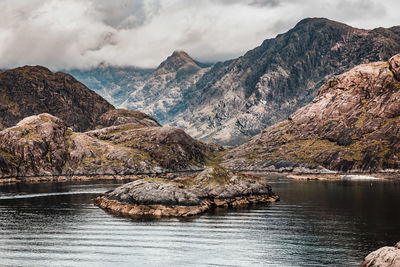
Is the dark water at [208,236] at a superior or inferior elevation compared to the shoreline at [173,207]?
inferior

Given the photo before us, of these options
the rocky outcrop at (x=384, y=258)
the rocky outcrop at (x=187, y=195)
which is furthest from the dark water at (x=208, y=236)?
the rocky outcrop at (x=187, y=195)

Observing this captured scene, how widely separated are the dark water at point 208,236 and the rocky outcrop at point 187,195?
8.18 m

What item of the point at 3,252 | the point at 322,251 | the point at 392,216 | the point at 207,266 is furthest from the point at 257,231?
the point at 3,252

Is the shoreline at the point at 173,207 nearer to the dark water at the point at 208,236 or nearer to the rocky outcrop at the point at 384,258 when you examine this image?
the dark water at the point at 208,236

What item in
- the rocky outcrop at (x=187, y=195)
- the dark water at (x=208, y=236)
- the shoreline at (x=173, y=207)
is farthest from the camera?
the rocky outcrop at (x=187, y=195)

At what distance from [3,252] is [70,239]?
659 inches

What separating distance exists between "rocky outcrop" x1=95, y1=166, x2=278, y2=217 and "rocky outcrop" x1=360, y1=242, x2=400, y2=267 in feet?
233

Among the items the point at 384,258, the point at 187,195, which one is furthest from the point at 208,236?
the point at 384,258

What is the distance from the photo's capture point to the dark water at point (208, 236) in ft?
271

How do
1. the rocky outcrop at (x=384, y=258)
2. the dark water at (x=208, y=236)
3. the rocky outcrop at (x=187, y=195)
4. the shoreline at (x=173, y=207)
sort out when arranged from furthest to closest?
the rocky outcrop at (x=187, y=195) < the shoreline at (x=173, y=207) < the dark water at (x=208, y=236) < the rocky outcrop at (x=384, y=258)

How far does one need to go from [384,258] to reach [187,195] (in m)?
82.5

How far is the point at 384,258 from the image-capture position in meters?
68.7

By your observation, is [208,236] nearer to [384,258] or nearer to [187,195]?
[187,195]

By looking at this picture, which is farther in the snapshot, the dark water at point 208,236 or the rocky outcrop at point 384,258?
the dark water at point 208,236
